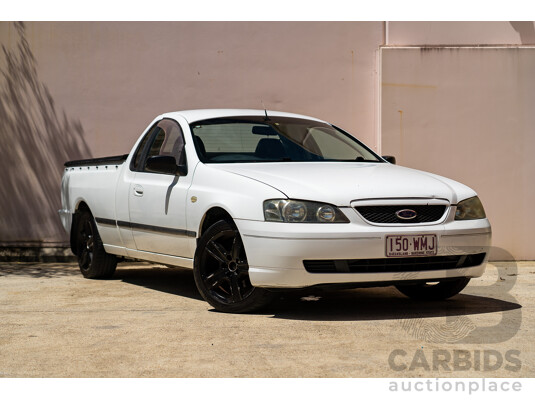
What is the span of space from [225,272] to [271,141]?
4.83 feet

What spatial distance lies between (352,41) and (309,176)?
17.1 feet

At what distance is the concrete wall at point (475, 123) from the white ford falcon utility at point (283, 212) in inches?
115

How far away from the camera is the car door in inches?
309

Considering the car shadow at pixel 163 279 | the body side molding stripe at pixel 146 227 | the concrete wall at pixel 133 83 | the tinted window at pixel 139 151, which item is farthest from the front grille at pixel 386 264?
the concrete wall at pixel 133 83

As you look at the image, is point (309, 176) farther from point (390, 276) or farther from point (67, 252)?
point (67, 252)

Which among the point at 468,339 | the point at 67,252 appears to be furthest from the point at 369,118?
the point at 468,339

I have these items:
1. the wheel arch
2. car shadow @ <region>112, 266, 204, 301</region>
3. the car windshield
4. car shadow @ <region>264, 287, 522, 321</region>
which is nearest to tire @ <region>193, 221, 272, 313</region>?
the wheel arch

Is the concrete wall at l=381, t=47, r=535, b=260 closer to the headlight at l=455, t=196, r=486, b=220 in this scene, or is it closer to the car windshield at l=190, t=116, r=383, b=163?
the car windshield at l=190, t=116, r=383, b=163

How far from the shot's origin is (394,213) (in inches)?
272

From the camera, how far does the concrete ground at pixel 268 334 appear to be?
17.3 feet

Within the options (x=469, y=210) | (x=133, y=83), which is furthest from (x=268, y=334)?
(x=133, y=83)

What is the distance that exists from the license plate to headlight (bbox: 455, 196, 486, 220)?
39 cm

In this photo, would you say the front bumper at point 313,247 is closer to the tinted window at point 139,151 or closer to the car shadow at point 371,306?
the car shadow at point 371,306

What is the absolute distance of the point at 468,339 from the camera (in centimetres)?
610
